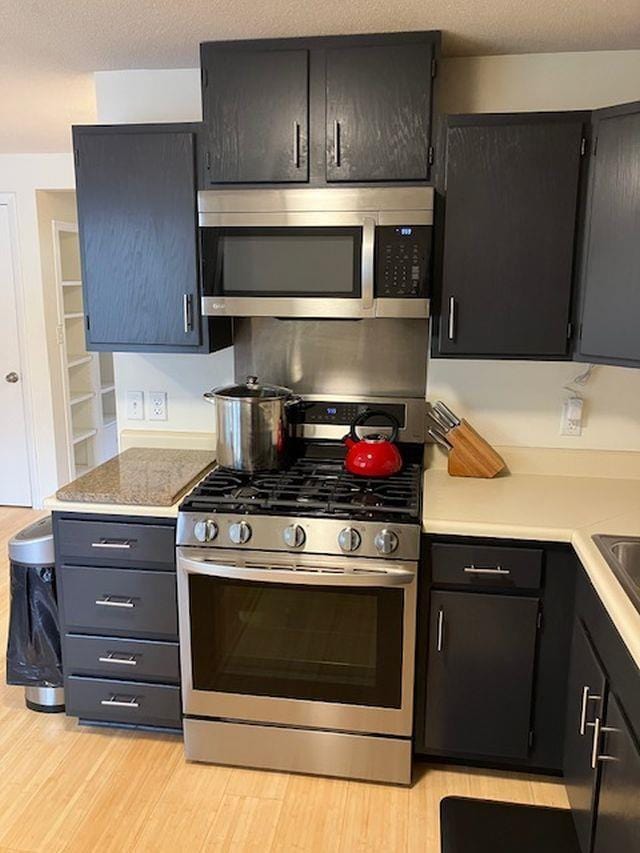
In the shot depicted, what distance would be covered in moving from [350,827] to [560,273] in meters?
1.82

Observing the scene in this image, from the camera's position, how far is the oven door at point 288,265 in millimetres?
2318

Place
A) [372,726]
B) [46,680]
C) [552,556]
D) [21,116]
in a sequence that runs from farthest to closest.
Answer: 1. [21,116]
2. [46,680]
3. [372,726]
4. [552,556]

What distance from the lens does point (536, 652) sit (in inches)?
86.6

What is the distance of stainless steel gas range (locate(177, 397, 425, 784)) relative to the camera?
85.2 inches

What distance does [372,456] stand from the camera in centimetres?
246

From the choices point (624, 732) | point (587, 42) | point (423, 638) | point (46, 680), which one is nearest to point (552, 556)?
point (423, 638)

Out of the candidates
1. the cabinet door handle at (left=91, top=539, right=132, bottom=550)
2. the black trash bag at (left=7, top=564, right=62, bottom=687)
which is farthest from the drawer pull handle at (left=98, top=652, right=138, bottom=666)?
the cabinet door handle at (left=91, top=539, right=132, bottom=550)

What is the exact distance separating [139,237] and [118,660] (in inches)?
57.4

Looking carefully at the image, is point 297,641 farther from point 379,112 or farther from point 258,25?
point 258,25

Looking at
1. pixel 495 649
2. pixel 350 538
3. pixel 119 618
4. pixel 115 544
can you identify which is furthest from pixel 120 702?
pixel 495 649

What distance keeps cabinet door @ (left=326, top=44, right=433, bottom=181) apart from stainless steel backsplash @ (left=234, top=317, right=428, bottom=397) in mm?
583

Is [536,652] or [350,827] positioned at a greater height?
[536,652]

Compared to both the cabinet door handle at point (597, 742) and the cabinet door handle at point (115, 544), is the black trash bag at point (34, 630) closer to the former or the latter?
the cabinet door handle at point (115, 544)

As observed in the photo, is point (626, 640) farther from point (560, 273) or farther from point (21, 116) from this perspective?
point (21, 116)
